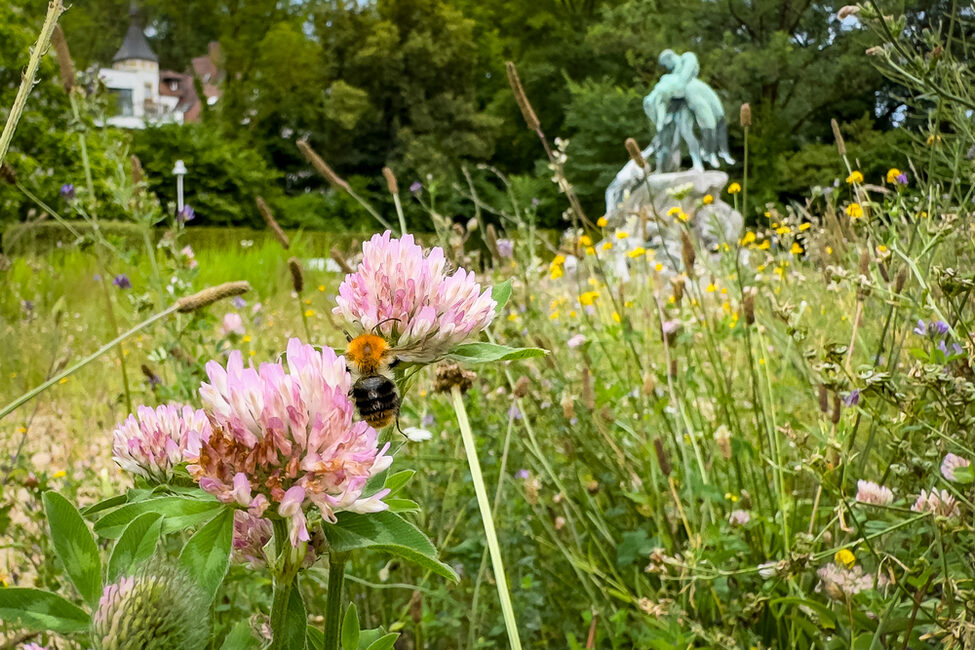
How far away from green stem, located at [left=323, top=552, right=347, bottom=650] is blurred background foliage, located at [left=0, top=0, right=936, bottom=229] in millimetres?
18681

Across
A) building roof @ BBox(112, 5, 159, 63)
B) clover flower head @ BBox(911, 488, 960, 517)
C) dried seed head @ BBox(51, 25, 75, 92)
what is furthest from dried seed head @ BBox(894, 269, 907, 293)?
building roof @ BBox(112, 5, 159, 63)

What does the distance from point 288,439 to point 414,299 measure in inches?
7.1

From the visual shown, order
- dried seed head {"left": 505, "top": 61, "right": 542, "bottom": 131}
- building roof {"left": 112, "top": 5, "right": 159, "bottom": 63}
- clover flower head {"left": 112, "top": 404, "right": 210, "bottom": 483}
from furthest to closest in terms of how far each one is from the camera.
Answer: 1. building roof {"left": 112, "top": 5, "right": 159, "bottom": 63}
2. dried seed head {"left": 505, "top": 61, "right": 542, "bottom": 131}
3. clover flower head {"left": 112, "top": 404, "right": 210, "bottom": 483}

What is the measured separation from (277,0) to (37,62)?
79.0ft

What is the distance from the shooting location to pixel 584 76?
23000mm

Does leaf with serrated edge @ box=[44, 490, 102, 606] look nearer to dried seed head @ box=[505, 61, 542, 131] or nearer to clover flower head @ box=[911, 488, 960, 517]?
clover flower head @ box=[911, 488, 960, 517]

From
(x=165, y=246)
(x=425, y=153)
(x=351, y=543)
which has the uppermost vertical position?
(x=351, y=543)

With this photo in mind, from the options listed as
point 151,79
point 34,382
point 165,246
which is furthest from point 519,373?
point 151,79

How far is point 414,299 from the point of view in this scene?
23.1 inches

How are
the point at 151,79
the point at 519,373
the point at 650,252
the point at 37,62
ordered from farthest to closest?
the point at 151,79 < the point at 650,252 < the point at 519,373 < the point at 37,62

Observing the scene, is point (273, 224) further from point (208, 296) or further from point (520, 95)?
point (208, 296)

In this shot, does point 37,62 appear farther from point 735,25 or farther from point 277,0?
point 277,0

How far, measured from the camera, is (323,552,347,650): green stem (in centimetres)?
44

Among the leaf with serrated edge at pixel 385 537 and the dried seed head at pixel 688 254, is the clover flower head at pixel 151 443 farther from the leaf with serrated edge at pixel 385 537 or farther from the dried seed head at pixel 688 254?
the dried seed head at pixel 688 254
